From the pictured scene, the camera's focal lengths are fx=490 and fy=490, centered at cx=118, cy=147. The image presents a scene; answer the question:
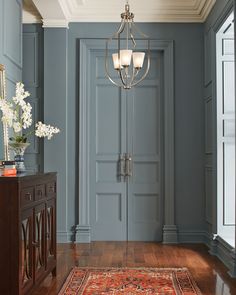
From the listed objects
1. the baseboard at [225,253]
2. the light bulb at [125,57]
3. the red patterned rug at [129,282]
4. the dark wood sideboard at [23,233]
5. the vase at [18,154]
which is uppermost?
the light bulb at [125,57]

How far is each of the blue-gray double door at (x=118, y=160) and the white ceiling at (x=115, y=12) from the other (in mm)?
692

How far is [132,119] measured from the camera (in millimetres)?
6250

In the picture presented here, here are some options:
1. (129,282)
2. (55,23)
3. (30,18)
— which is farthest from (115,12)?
(129,282)

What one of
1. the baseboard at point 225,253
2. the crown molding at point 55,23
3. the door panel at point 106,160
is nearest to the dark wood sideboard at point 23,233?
the baseboard at point 225,253

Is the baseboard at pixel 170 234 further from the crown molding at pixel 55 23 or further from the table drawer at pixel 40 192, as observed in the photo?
the crown molding at pixel 55 23

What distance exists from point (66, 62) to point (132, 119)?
3.62 feet

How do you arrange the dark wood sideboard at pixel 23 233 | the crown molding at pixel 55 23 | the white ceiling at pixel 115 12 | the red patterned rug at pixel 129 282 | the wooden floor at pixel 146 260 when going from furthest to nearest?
the crown molding at pixel 55 23
the white ceiling at pixel 115 12
the wooden floor at pixel 146 260
the red patterned rug at pixel 129 282
the dark wood sideboard at pixel 23 233

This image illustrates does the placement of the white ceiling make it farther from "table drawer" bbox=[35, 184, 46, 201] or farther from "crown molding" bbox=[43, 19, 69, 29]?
"table drawer" bbox=[35, 184, 46, 201]

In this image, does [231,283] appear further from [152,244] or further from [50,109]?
[50,109]

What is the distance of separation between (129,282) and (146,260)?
0.96 meters

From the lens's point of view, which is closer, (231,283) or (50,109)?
(231,283)

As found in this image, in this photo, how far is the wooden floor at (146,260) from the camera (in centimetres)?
401

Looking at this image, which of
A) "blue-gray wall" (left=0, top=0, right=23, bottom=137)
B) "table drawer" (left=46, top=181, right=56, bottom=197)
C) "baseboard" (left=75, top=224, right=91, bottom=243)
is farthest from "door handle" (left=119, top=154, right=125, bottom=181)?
"table drawer" (left=46, top=181, right=56, bottom=197)

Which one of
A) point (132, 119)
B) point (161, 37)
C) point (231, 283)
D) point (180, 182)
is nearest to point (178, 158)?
point (180, 182)
